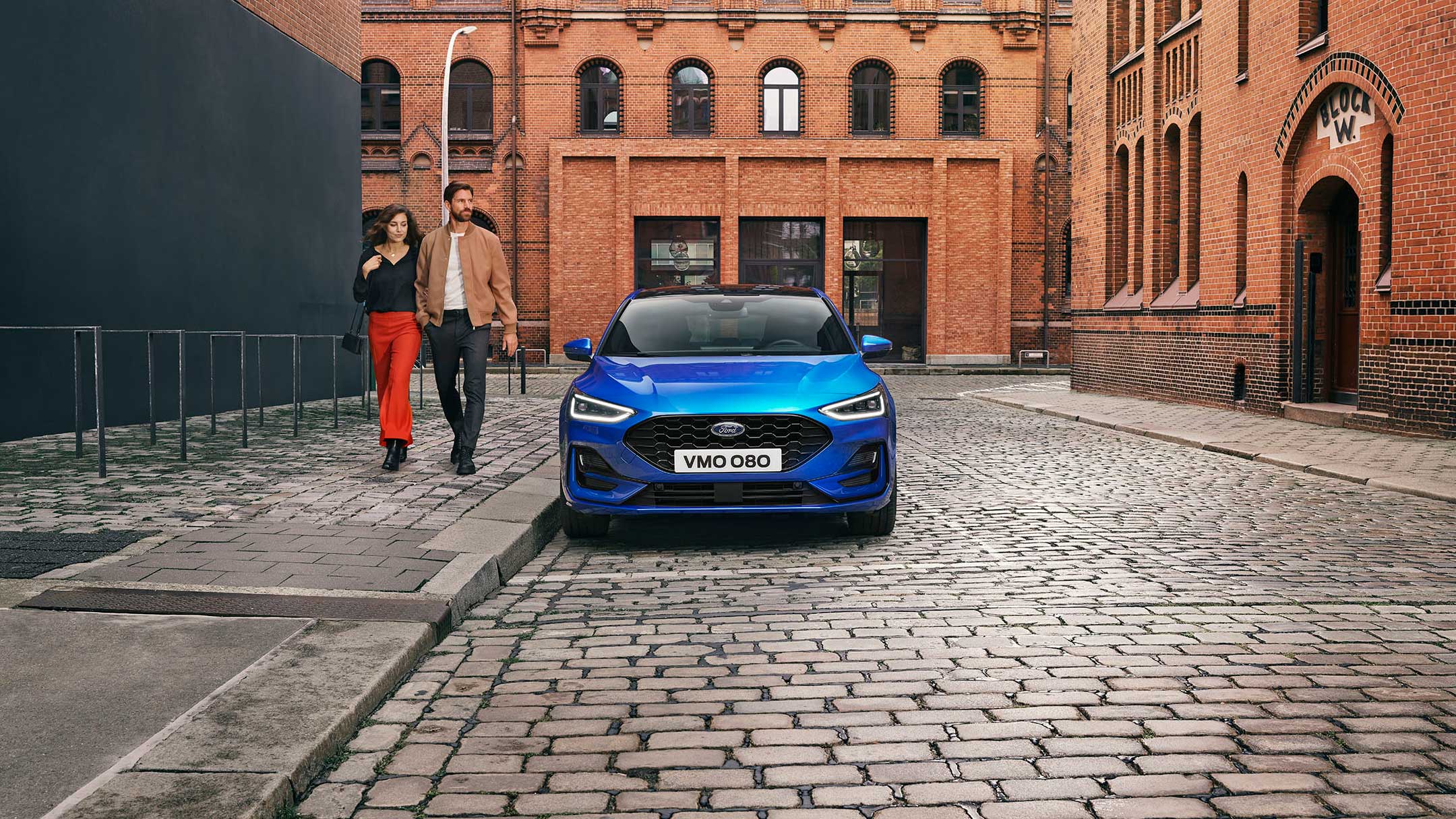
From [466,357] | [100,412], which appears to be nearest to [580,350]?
[466,357]

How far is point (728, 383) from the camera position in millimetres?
7070

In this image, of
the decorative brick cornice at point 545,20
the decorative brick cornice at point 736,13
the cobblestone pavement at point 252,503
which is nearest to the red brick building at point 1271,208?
the cobblestone pavement at point 252,503

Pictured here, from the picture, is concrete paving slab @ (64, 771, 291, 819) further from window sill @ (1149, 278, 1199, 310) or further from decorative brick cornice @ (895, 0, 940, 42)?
decorative brick cornice @ (895, 0, 940, 42)

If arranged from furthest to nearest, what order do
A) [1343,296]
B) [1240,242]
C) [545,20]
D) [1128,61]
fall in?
[545,20]
[1128,61]
[1240,242]
[1343,296]

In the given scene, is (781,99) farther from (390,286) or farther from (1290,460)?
(390,286)

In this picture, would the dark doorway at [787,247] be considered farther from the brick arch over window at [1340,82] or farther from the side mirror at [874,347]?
the side mirror at [874,347]

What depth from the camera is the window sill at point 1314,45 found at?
50.2ft

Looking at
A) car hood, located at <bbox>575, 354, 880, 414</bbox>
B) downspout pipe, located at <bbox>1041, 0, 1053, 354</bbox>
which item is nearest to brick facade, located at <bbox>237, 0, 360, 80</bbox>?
car hood, located at <bbox>575, 354, 880, 414</bbox>

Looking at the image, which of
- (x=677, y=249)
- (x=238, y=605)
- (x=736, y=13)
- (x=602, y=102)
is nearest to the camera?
(x=238, y=605)

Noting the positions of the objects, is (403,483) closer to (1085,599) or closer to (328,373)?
(1085,599)

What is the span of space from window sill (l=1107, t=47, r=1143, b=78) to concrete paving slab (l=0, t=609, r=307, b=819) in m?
20.4

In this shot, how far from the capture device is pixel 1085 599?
564 cm

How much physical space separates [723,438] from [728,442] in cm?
3

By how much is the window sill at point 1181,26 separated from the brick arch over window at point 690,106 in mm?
15984
